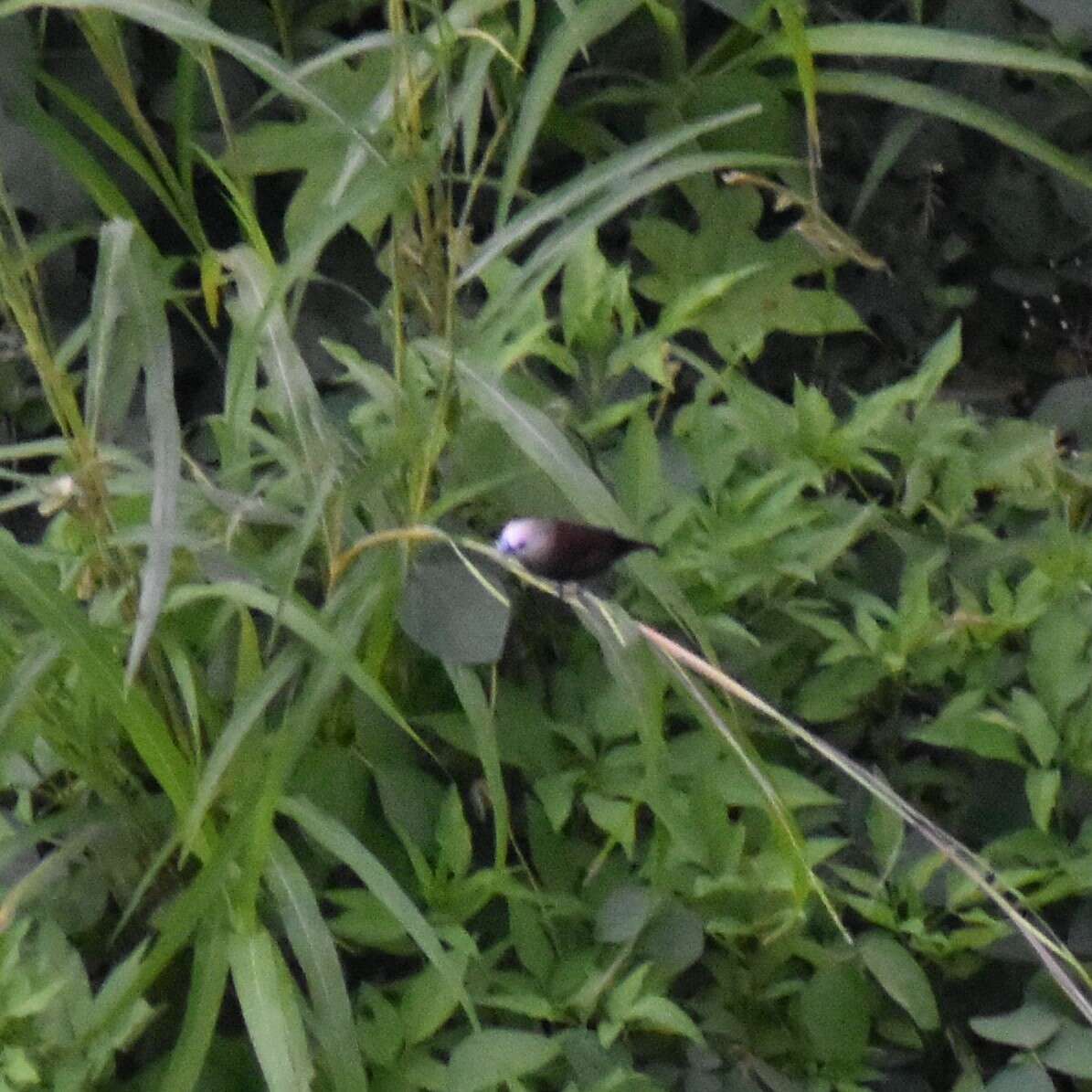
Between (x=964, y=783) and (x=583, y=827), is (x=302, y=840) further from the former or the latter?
(x=964, y=783)

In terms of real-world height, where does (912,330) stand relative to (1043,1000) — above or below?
above

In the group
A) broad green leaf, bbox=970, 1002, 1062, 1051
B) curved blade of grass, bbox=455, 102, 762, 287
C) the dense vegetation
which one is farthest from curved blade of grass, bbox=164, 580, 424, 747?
broad green leaf, bbox=970, 1002, 1062, 1051

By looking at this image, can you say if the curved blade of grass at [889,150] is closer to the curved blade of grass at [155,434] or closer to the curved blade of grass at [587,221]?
the curved blade of grass at [587,221]

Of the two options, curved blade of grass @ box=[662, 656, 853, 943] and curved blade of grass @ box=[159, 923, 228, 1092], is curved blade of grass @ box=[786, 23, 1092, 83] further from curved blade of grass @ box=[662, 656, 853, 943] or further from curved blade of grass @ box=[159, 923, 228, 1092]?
curved blade of grass @ box=[159, 923, 228, 1092]

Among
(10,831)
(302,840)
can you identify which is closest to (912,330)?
(302,840)

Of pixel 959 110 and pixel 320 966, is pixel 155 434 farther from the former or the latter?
pixel 959 110
